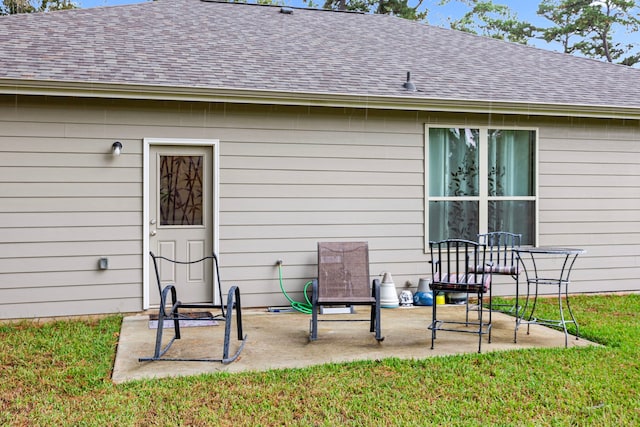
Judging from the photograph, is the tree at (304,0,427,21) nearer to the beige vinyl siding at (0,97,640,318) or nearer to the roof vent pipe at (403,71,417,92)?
the beige vinyl siding at (0,97,640,318)

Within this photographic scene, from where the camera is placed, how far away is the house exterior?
6070mm

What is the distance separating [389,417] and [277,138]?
397 cm

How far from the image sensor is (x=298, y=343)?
16.5 feet

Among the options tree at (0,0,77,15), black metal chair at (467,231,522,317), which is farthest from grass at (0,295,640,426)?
tree at (0,0,77,15)

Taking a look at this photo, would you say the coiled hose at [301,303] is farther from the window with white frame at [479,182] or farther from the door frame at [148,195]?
the window with white frame at [479,182]

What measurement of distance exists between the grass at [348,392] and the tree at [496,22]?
2018 cm

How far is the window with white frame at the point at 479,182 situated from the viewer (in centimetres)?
727

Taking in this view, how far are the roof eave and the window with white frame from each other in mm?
383

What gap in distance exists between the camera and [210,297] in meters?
6.57

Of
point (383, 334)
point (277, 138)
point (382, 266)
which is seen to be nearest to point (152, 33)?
point (277, 138)

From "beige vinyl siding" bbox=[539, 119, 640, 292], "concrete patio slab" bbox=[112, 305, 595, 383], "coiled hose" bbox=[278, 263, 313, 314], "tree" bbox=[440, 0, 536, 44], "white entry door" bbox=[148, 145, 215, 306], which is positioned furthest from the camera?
"tree" bbox=[440, 0, 536, 44]

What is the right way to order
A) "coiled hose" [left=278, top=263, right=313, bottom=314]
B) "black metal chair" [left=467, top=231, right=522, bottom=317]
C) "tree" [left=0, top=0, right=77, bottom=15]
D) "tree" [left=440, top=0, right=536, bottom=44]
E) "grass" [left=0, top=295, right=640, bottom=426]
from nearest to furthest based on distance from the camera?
1. "grass" [left=0, top=295, right=640, bottom=426]
2. "black metal chair" [left=467, top=231, right=522, bottom=317]
3. "coiled hose" [left=278, top=263, right=313, bottom=314]
4. "tree" [left=0, top=0, right=77, bottom=15]
5. "tree" [left=440, top=0, right=536, bottom=44]

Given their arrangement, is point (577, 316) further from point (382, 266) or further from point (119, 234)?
point (119, 234)

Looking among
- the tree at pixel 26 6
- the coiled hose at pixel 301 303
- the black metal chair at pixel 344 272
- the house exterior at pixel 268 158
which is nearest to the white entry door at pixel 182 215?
the house exterior at pixel 268 158
